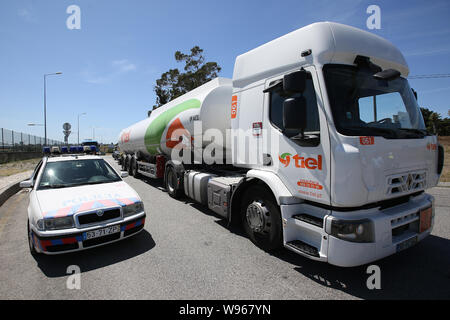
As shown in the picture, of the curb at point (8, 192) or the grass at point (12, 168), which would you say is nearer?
the curb at point (8, 192)

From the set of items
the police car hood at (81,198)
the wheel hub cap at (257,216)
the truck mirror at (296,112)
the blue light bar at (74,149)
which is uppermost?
the truck mirror at (296,112)

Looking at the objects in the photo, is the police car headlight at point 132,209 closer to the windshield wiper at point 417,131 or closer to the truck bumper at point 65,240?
the truck bumper at point 65,240

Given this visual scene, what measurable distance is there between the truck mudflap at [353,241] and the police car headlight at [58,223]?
Answer: 3071mm

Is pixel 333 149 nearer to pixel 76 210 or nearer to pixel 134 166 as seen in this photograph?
pixel 76 210

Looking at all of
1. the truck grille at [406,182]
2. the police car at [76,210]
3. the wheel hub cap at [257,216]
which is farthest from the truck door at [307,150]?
the police car at [76,210]

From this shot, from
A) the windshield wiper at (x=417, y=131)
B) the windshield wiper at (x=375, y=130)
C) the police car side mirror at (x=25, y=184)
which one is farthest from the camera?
the police car side mirror at (x=25, y=184)

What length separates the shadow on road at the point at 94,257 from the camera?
3.39 metres

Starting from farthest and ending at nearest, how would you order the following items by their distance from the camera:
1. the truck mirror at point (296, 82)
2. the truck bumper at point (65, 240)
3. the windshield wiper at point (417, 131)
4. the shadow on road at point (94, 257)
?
the shadow on road at point (94, 257) < the truck bumper at point (65, 240) < the windshield wiper at point (417, 131) < the truck mirror at point (296, 82)

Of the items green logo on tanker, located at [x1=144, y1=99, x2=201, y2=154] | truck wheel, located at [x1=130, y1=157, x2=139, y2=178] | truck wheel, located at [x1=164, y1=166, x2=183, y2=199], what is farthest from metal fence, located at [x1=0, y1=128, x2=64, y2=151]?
truck wheel, located at [x1=164, y1=166, x2=183, y2=199]

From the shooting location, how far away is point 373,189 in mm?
2676

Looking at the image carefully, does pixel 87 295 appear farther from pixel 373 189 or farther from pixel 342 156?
pixel 373 189

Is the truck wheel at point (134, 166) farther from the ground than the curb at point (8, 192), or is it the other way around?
the truck wheel at point (134, 166)

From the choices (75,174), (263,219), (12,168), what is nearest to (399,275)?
(263,219)
